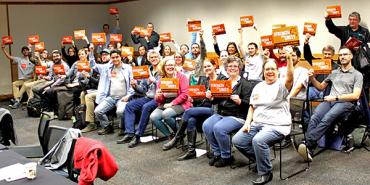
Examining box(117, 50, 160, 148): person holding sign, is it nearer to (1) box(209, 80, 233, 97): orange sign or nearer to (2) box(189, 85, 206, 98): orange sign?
(2) box(189, 85, 206, 98): orange sign

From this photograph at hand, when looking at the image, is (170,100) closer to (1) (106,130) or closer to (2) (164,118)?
(2) (164,118)

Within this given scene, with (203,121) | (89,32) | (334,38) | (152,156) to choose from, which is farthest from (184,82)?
(89,32)

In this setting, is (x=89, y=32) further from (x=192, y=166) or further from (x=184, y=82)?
(x=192, y=166)

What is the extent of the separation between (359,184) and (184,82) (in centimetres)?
219

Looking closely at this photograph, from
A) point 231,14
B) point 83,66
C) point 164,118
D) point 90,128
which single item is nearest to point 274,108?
point 164,118

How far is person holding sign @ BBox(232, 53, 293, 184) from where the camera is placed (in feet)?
12.0

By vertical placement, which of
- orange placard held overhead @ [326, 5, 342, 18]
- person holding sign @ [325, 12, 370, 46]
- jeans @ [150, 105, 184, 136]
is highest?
orange placard held overhead @ [326, 5, 342, 18]

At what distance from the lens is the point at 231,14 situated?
8102 millimetres

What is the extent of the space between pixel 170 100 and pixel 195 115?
2.12 ft

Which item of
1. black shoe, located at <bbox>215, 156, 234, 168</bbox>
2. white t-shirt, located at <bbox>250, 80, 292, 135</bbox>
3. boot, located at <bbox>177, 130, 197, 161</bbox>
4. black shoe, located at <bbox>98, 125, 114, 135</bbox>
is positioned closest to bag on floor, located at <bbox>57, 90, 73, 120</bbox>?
black shoe, located at <bbox>98, 125, 114, 135</bbox>

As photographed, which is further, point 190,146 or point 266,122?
point 190,146

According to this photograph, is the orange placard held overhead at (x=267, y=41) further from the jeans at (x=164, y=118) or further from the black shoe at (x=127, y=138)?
the black shoe at (x=127, y=138)

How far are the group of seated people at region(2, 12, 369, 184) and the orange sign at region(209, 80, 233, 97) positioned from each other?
0.07 meters

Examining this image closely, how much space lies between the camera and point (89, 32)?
11297 millimetres
